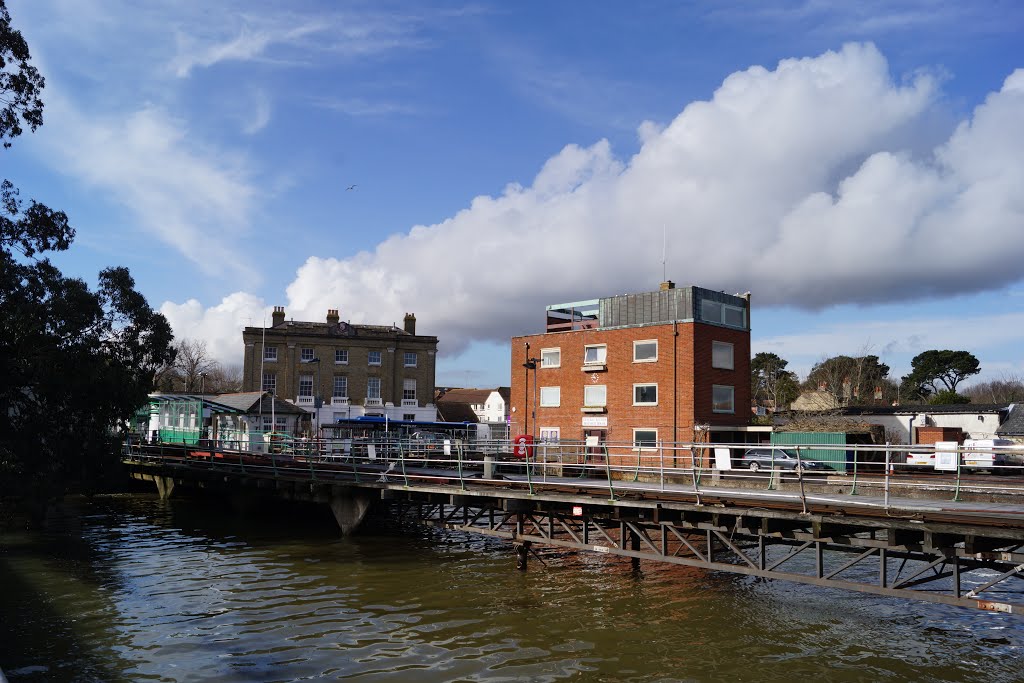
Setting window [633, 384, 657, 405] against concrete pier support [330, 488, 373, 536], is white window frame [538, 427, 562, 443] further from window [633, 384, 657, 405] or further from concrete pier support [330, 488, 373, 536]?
concrete pier support [330, 488, 373, 536]

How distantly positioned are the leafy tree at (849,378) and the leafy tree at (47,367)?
74174mm

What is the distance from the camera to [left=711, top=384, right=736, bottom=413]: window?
142 feet

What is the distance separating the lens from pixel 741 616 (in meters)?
16.9

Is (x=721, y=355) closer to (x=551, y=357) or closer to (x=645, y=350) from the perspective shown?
(x=645, y=350)

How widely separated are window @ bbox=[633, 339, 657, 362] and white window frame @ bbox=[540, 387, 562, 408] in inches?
233

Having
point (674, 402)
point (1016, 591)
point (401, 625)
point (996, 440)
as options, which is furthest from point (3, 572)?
point (996, 440)

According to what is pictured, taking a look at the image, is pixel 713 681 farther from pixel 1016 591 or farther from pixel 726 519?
pixel 1016 591

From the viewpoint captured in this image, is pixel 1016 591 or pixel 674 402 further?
pixel 674 402

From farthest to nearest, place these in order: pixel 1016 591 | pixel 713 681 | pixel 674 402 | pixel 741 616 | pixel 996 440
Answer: pixel 996 440 < pixel 674 402 < pixel 1016 591 < pixel 741 616 < pixel 713 681

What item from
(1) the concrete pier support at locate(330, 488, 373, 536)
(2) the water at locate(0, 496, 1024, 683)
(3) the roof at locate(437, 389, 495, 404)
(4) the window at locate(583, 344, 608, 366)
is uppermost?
(4) the window at locate(583, 344, 608, 366)

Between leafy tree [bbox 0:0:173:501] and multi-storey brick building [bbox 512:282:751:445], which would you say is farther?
multi-storey brick building [bbox 512:282:751:445]

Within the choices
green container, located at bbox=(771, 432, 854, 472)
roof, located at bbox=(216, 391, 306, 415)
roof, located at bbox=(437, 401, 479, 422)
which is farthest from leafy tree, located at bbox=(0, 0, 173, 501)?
roof, located at bbox=(437, 401, 479, 422)

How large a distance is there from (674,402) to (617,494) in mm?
23227

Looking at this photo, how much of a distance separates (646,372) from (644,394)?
49.5 inches
